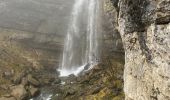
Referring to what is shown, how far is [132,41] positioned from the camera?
16.2m

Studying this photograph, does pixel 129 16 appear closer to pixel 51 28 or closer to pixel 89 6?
pixel 51 28

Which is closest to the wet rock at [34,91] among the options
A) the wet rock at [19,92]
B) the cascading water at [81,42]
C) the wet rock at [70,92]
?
the wet rock at [19,92]

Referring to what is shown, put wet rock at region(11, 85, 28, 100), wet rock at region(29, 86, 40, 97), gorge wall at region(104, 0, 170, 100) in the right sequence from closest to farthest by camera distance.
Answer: gorge wall at region(104, 0, 170, 100), wet rock at region(11, 85, 28, 100), wet rock at region(29, 86, 40, 97)

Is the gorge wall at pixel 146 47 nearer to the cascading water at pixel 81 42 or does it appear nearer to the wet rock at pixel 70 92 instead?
the wet rock at pixel 70 92

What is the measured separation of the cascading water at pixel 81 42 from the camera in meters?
47.6

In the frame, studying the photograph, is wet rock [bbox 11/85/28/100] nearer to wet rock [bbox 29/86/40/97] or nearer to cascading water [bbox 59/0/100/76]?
wet rock [bbox 29/86/40/97]

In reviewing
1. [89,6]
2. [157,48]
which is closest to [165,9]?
[157,48]

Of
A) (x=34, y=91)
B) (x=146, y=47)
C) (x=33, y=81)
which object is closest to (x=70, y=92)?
(x=34, y=91)

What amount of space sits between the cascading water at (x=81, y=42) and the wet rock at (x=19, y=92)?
10.6m

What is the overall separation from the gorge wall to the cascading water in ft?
94.3

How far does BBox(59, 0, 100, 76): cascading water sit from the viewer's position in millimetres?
47634

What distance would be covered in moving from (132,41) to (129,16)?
1475 millimetres

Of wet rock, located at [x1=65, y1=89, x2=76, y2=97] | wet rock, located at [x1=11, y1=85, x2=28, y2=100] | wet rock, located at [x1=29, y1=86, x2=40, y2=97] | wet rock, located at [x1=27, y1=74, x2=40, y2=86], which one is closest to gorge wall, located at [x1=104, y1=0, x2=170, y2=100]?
wet rock, located at [x1=65, y1=89, x2=76, y2=97]

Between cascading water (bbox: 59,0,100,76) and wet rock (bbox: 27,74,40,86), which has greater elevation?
cascading water (bbox: 59,0,100,76)
